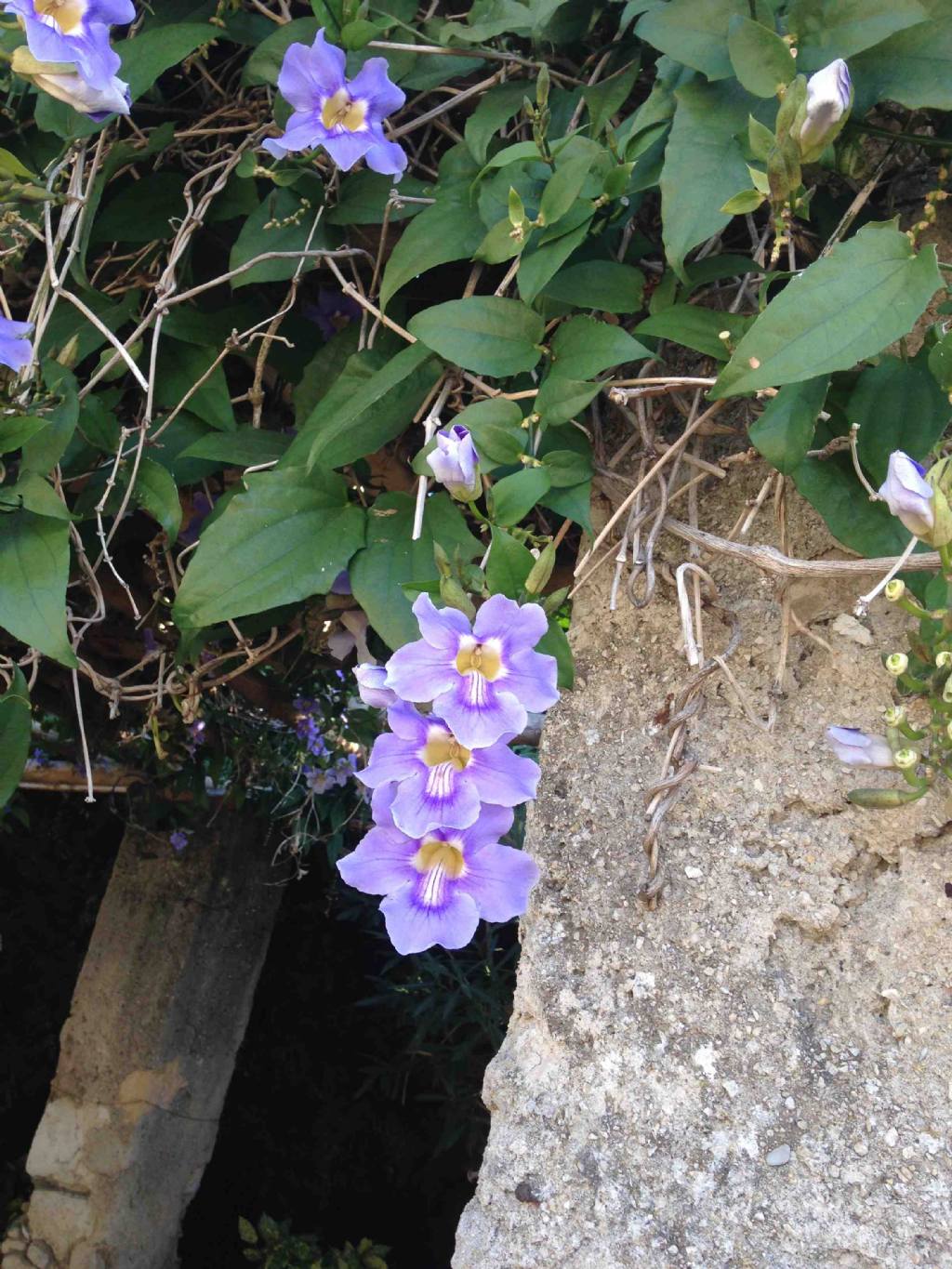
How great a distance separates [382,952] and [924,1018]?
277 centimetres

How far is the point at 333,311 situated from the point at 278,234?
0.52 feet

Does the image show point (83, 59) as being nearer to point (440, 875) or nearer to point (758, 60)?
point (758, 60)

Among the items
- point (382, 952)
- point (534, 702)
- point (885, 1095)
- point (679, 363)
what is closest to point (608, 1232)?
point (885, 1095)

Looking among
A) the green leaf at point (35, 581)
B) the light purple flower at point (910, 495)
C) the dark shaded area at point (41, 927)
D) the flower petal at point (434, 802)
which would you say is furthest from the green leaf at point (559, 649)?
the dark shaded area at point (41, 927)

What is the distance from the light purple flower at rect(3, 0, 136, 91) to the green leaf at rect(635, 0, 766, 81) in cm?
41

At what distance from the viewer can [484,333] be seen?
96 cm

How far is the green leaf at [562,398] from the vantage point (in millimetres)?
914

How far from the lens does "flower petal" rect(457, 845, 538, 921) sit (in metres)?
0.77

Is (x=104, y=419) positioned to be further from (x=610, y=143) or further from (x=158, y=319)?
(x=610, y=143)

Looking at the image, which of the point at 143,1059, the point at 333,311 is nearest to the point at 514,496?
the point at 333,311

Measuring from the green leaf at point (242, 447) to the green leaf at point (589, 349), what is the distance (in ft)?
1.03

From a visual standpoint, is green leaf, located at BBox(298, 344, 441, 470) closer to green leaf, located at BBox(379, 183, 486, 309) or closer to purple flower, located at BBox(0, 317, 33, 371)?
green leaf, located at BBox(379, 183, 486, 309)

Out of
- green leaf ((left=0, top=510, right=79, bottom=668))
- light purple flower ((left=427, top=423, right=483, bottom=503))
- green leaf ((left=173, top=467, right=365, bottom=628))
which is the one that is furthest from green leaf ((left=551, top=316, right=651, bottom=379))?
→ green leaf ((left=0, top=510, right=79, bottom=668))

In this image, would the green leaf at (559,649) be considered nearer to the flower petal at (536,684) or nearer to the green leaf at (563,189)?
the flower petal at (536,684)
